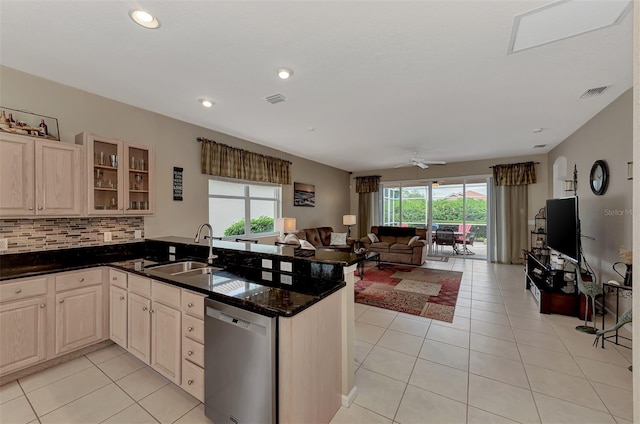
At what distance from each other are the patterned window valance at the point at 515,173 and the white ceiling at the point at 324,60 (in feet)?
8.66

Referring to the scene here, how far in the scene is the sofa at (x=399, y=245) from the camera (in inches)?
248

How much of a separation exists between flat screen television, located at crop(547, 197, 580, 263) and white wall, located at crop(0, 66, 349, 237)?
196 inches

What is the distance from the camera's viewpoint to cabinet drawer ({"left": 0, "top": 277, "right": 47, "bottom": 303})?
2.04 m

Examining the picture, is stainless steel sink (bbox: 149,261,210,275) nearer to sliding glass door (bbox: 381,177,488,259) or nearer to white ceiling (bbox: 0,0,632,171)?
white ceiling (bbox: 0,0,632,171)

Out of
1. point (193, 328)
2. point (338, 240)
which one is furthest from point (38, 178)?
point (338, 240)

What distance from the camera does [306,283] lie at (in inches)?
73.5

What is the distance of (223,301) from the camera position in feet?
5.22

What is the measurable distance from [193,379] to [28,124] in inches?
114

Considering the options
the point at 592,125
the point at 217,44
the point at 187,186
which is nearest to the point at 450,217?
the point at 592,125

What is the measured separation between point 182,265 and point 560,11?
3.64m

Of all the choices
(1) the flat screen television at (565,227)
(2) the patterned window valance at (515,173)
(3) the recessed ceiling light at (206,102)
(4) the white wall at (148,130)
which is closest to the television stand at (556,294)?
(1) the flat screen television at (565,227)

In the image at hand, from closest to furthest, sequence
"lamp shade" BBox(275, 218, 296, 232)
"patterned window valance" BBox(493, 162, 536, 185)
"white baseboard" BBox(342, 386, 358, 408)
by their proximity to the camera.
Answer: "white baseboard" BBox(342, 386, 358, 408)
"lamp shade" BBox(275, 218, 296, 232)
"patterned window valance" BBox(493, 162, 536, 185)

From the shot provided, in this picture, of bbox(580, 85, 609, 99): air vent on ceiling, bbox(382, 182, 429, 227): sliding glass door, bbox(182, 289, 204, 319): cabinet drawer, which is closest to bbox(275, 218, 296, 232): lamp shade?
bbox(182, 289, 204, 319): cabinet drawer

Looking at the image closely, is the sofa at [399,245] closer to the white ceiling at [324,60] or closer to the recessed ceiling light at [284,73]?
the white ceiling at [324,60]
